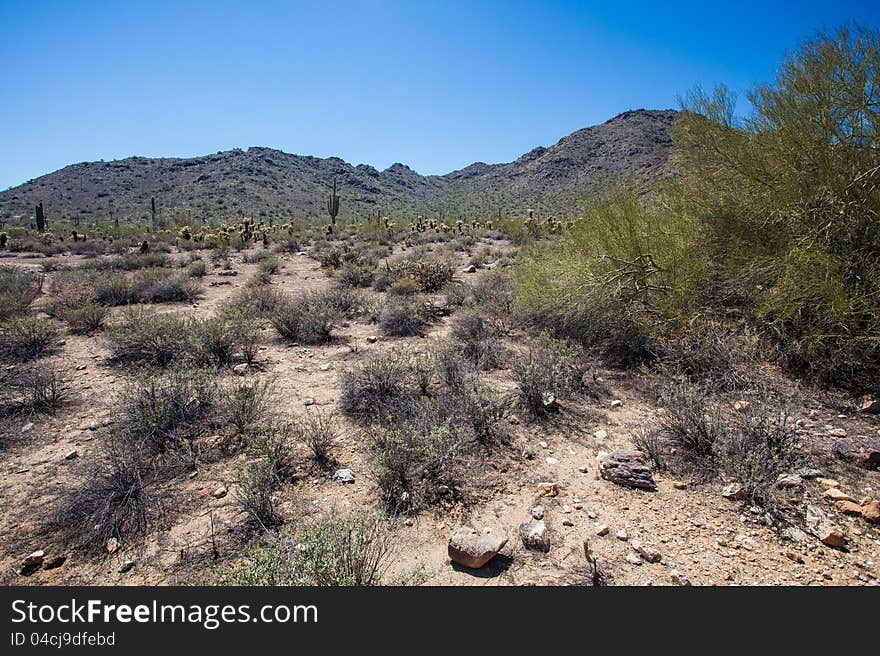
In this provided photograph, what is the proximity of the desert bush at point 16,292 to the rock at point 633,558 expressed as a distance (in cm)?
993

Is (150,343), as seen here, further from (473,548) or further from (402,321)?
(473,548)

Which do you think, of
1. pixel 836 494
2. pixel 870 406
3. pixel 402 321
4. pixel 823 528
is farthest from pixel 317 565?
pixel 402 321

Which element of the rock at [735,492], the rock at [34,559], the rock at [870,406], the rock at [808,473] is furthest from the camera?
the rock at [870,406]

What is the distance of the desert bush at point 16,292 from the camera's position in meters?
7.77

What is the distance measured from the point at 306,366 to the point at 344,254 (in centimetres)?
1036

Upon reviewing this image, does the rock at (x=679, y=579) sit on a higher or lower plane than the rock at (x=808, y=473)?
lower

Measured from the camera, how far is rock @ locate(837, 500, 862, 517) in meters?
2.80

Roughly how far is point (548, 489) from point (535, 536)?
630 millimetres

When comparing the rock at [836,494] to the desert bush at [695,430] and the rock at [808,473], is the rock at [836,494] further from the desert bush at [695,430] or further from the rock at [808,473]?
the desert bush at [695,430]

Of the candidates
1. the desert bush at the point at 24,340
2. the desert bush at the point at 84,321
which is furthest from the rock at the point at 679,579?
the desert bush at the point at 84,321

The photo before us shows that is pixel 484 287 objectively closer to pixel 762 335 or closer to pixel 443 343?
pixel 443 343

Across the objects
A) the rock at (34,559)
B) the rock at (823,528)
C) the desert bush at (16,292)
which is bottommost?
the rock at (34,559)

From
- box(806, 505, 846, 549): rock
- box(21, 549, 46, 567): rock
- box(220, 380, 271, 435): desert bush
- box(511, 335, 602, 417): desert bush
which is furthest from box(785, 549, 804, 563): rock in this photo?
box(21, 549, 46, 567): rock

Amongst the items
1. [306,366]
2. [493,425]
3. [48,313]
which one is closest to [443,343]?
[306,366]
